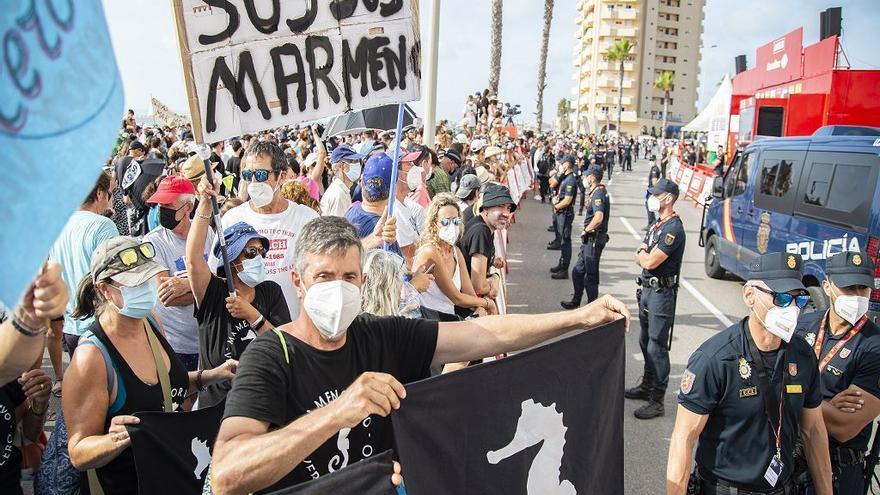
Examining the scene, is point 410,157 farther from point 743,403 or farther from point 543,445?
point 543,445

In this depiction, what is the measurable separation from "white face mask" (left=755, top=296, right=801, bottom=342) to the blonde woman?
2.50m

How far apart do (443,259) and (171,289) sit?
208 centimetres

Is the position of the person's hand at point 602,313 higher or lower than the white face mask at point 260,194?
lower

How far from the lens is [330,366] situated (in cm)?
218

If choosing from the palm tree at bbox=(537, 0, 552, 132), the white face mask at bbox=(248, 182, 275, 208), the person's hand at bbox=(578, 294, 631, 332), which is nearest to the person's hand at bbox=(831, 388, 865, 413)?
the person's hand at bbox=(578, 294, 631, 332)

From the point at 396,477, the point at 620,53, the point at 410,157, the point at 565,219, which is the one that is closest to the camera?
the point at 396,477

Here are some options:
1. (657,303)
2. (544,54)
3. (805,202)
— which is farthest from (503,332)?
(544,54)

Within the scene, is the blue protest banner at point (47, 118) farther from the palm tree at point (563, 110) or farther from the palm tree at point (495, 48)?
the palm tree at point (563, 110)

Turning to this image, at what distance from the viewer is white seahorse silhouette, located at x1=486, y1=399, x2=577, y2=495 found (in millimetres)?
2336

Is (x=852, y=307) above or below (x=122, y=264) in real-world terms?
below

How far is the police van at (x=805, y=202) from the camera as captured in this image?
722 cm

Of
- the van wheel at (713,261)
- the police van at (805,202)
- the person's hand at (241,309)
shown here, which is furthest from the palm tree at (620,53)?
the person's hand at (241,309)

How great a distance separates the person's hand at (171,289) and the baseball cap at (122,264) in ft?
2.72

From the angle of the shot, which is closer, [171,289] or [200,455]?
[200,455]
